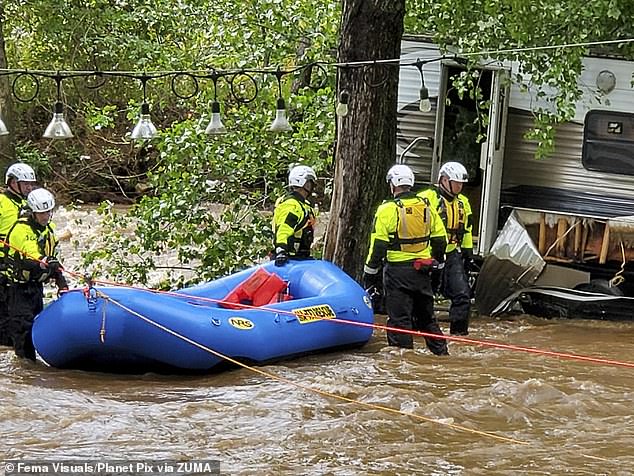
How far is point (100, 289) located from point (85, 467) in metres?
2.20

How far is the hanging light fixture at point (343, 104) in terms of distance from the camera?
968 centimetres

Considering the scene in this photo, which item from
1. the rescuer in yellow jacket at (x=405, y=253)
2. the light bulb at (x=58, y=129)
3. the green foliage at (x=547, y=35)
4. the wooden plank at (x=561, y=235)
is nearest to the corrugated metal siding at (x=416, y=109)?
the green foliage at (x=547, y=35)

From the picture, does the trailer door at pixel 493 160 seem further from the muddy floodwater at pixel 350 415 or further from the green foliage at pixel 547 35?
the muddy floodwater at pixel 350 415

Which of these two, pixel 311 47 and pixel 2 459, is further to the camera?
pixel 311 47

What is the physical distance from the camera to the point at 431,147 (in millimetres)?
11359

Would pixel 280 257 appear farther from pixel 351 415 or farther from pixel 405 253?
pixel 351 415

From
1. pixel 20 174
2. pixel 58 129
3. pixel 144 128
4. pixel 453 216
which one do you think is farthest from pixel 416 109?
pixel 20 174

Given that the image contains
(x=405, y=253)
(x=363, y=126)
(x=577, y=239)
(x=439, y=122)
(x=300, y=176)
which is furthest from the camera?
(x=439, y=122)

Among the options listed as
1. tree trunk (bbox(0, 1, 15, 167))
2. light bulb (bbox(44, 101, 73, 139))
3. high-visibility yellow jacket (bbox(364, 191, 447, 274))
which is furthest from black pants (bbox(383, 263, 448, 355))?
tree trunk (bbox(0, 1, 15, 167))

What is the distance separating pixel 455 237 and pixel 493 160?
1620 mm

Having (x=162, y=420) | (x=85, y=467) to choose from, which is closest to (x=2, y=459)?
(x=85, y=467)

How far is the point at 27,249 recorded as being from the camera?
27.4 feet

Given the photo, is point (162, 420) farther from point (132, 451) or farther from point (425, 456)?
point (425, 456)

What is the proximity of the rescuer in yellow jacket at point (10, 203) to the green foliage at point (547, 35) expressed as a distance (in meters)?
4.36
